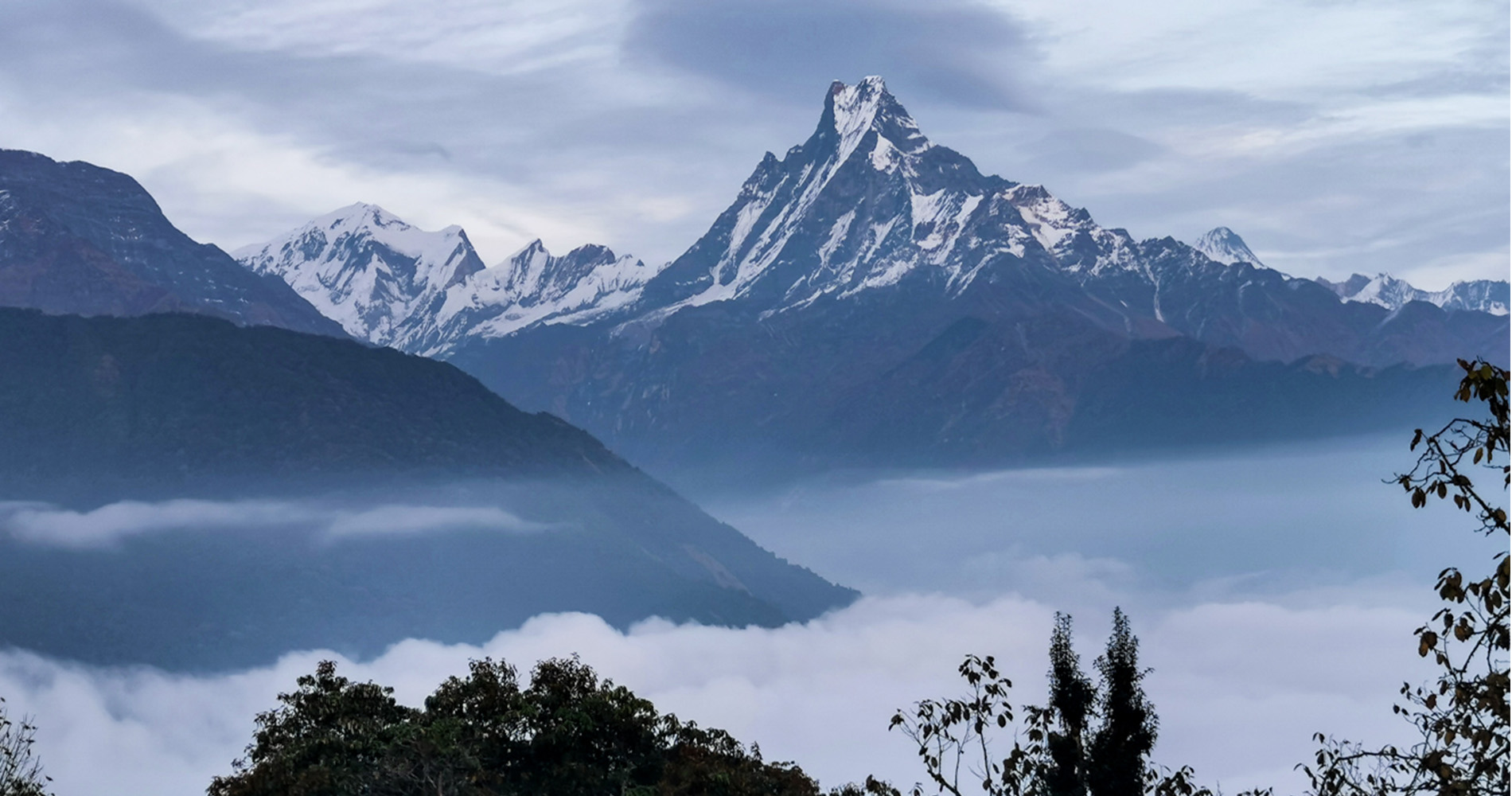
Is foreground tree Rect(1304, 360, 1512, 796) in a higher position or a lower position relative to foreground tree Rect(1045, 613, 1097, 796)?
lower

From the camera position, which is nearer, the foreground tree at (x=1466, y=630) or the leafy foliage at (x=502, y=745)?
the foreground tree at (x=1466, y=630)

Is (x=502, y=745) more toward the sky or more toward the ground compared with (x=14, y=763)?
more toward the sky

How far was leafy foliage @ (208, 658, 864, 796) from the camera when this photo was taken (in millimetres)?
76375

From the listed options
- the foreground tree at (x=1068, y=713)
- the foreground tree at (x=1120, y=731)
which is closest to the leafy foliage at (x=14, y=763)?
the foreground tree at (x=1068, y=713)

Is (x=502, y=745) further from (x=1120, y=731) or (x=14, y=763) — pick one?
(x=14, y=763)

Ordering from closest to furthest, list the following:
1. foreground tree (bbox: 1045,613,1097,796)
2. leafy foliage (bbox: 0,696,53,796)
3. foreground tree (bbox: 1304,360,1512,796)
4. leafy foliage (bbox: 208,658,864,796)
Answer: foreground tree (bbox: 1304,360,1512,796) < leafy foliage (bbox: 0,696,53,796) < foreground tree (bbox: 1045,613,1097,796) < leafy foliage (bbox: 208,658,864,796)

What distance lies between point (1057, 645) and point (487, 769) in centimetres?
2806

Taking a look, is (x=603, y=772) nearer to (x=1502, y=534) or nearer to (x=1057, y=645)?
(x=1057, y=645)

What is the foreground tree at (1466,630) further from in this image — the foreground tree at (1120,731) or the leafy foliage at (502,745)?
the leafy foliage at (502,745)

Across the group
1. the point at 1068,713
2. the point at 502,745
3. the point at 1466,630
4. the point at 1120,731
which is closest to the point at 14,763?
the point at 502,745

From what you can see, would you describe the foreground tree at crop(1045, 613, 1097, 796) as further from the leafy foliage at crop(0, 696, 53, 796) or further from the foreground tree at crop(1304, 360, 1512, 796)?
the foreground tree at crop(1304, 360, 1512, 796)

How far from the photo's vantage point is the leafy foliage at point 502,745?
251 ft

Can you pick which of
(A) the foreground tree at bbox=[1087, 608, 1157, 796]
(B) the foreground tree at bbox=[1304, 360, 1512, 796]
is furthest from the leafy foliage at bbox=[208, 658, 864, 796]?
(B) the foreground tree at bbox=[1304, 360, 1512, 796]

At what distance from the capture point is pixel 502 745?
89438 mm
